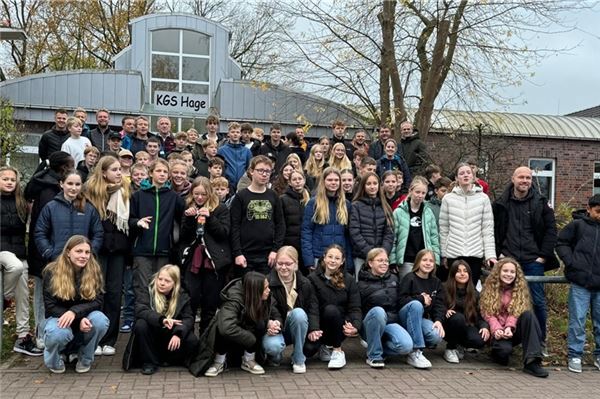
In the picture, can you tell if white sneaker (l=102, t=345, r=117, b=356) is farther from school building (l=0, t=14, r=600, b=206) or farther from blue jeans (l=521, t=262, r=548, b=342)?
school building (l=0, t=14, r=600, b=206)

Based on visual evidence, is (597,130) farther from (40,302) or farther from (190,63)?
(40,302)

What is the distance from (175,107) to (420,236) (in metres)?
12.6

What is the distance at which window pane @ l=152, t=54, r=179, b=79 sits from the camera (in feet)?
59.2

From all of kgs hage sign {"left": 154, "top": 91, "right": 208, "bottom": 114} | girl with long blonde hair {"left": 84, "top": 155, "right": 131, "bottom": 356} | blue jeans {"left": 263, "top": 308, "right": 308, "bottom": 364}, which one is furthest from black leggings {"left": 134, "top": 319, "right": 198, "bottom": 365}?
kgs hage sign {"left": 154, "top": 91, "right": 208, "bottom": 114}

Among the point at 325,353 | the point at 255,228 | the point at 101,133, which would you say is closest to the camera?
the point at 325,353

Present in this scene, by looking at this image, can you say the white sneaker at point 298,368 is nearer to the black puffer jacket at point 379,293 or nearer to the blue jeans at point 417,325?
the black puffer jacket at point 379,293

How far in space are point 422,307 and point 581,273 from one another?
6.06ft

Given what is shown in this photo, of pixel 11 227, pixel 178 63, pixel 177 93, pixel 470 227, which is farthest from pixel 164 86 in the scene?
pixel 470 227

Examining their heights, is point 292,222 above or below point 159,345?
above

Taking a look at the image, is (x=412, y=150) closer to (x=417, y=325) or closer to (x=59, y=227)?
(x=417, y=325)

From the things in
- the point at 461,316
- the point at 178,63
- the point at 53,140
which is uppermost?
the point at 178,63

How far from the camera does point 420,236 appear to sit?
23.1ft

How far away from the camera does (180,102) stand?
18047 millimetres

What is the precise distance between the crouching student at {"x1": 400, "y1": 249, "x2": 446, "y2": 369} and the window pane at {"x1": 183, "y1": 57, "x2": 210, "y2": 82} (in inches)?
515
